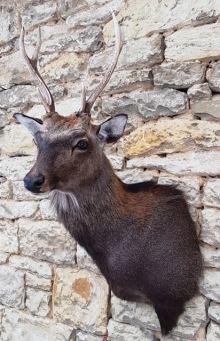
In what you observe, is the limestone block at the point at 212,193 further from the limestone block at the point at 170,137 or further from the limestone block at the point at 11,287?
the limestone block at the point at 11,287

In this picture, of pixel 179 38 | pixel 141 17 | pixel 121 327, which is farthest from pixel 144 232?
pixel 141 17

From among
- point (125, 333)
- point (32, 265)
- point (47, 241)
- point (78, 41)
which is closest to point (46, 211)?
point (47, 241)

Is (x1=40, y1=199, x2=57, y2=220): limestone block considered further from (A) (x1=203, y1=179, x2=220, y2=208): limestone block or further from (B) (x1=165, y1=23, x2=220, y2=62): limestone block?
(B) (x1=165, y1=23, x2=220, y2=62): limestone block

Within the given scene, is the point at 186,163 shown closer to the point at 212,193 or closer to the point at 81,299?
the point at 212,193

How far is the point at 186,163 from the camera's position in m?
2.37

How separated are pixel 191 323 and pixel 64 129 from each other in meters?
1.27

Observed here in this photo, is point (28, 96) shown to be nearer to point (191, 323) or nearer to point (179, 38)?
point (179, 38)

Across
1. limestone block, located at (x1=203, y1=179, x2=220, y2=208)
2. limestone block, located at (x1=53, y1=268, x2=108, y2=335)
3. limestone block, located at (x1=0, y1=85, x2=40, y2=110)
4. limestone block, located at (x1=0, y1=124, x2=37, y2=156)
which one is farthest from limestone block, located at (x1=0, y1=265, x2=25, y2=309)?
limestone block, located at (x1=203, y1=179, x2=220, y2=208)

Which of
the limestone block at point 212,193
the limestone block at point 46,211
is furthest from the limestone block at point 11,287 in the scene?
the limestone block at point 212,193

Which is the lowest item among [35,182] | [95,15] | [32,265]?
[32,265]

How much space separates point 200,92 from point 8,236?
181 centimetres

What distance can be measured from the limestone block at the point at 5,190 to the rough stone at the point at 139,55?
113 cm

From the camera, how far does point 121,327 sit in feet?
8.58

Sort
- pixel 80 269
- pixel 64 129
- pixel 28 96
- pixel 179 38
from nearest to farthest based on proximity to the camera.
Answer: pixel 64 129, pixel 179 38, pixel 80 269, pixel 28 96
